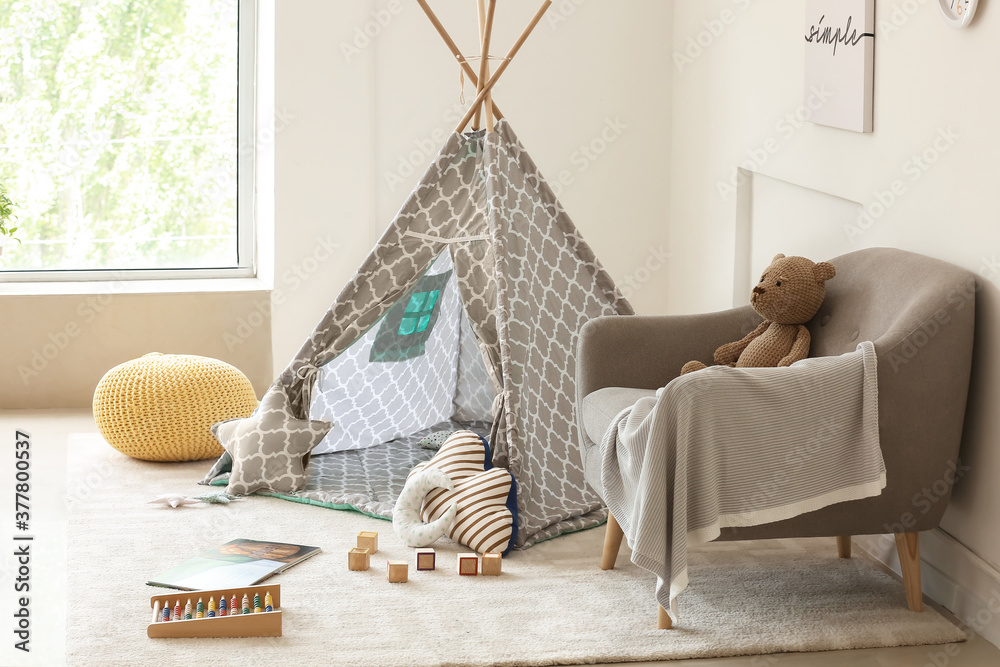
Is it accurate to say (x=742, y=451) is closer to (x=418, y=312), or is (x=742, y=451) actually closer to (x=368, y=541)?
(x=368, y=541)

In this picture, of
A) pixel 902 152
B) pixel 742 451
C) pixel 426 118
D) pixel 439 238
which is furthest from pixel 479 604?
pixel 426 118

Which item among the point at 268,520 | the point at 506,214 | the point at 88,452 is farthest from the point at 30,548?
the point at 506,214

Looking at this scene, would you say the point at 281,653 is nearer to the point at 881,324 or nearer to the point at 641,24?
the point at 881,324

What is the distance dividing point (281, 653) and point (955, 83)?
194cm

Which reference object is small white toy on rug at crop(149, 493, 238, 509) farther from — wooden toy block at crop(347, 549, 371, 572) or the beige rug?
wooden toy block at crop(347, 549, 371, 572)

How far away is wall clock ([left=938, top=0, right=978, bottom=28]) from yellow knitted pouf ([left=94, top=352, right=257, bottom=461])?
249 cm

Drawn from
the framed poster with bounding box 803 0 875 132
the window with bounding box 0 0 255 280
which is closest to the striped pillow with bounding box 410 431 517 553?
the framed poster with bounding box 803 0 875 132

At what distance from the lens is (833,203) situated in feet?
9.61

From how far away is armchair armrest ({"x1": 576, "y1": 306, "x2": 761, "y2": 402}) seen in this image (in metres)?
2.61

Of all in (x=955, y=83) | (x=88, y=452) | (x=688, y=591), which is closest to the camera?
(x=955, y=83)

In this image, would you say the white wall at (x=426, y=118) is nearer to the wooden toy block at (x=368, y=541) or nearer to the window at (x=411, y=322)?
the window at (x=411, y=322)

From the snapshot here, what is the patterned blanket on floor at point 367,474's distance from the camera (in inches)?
119

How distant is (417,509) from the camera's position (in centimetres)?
286

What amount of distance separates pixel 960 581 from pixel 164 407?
2.46m
